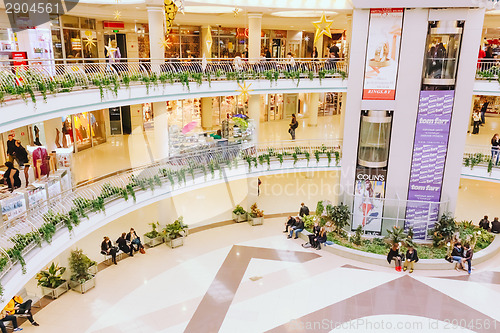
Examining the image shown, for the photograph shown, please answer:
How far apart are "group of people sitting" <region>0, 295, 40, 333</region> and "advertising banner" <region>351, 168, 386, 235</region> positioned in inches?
482

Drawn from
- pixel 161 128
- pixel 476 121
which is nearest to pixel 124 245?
pixel 161 128

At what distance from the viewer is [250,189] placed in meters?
20.0

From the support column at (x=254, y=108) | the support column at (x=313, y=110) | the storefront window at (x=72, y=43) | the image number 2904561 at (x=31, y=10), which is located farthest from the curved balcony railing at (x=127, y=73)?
the support column at (x=313, y=110)

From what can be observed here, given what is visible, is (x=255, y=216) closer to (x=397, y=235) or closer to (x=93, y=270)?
(x=397, y=235)

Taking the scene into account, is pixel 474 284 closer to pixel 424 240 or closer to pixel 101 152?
pixel 424 240

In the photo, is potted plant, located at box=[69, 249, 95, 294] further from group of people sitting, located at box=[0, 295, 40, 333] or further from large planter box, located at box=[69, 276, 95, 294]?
group of people sitting, located at box=[0, 295, 40, 333]

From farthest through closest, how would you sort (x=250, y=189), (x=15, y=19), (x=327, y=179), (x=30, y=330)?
(x=327, y=179), (x=250, y=189), (x=15, y=19), (x=30, y=330)

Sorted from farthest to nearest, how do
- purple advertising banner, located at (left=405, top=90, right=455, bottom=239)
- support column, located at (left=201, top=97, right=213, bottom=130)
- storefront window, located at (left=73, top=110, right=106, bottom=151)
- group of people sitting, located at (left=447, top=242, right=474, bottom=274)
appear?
support column, located at (left=201, top=97, right=213, bottom=130)
storefront window, located at (left=73, top=110, right=106, bottom=151)
purple advertising banner, located at (left=405, top=90, right=455, bottom=239)
group of people sitting, located at (left=447, top=242, right=474, bottom=274)

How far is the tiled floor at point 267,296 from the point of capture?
12.1 metres

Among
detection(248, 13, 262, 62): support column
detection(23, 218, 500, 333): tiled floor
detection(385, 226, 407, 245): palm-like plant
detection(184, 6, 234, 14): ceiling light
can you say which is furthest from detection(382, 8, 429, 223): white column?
detection(184, 6, 234, 14): ceiling light

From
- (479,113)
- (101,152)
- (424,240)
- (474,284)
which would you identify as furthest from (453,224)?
(101,152)

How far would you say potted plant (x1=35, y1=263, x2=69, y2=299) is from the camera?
13227mm

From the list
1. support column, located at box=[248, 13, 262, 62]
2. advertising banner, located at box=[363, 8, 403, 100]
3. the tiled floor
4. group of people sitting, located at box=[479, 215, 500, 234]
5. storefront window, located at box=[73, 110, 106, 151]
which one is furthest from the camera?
storefront window, located at box=[73, 110, 106, 151]

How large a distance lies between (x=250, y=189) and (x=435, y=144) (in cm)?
838
